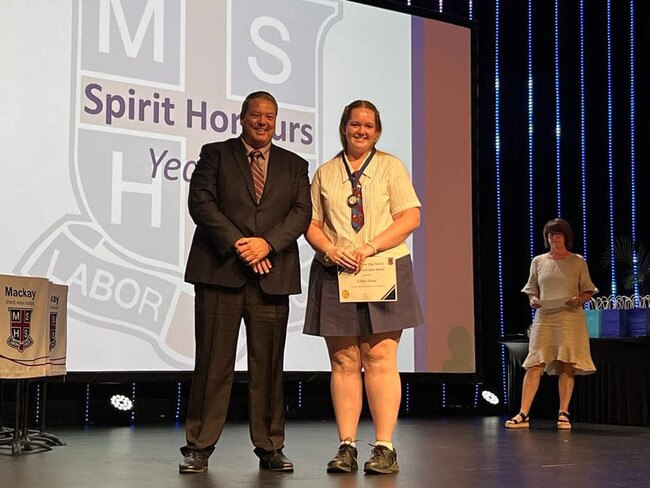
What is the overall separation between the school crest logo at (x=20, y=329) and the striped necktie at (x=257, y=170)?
3.71 feet

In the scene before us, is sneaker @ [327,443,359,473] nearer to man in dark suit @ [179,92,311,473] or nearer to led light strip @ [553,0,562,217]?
man in dark suit @ [179,92,311,473]

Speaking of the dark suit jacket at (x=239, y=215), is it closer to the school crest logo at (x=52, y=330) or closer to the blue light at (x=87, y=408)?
the school crest logo at (x=52, y=330)

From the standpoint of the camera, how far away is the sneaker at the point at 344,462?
10.6 ft

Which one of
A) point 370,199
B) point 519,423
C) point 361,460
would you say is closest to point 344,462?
point 361,460

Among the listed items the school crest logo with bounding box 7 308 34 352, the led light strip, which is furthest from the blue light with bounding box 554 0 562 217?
the school crest logo with bounding box 7 308 34 352

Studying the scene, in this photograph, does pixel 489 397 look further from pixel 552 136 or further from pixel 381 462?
pixel 381 462

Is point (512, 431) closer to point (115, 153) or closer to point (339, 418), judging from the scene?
point (339, 418)

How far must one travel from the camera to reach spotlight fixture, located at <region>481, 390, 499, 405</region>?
7.14 m

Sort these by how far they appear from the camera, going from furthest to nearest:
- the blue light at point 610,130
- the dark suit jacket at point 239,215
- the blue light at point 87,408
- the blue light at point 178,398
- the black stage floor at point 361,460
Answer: the blue light at point 610,130
the blue light at point 178,398
the blue light at point 87,408
the dark suit jacket at point 239,215
the black stage floor at point 361,460

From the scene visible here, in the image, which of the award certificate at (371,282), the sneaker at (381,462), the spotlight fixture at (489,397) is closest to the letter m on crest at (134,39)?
the award certificate at (371,282)

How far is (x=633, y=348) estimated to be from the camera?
5945 millimetres

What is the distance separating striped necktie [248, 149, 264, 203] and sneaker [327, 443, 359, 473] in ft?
3.08

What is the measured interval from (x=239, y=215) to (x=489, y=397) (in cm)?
431

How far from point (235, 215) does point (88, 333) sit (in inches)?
91.8
